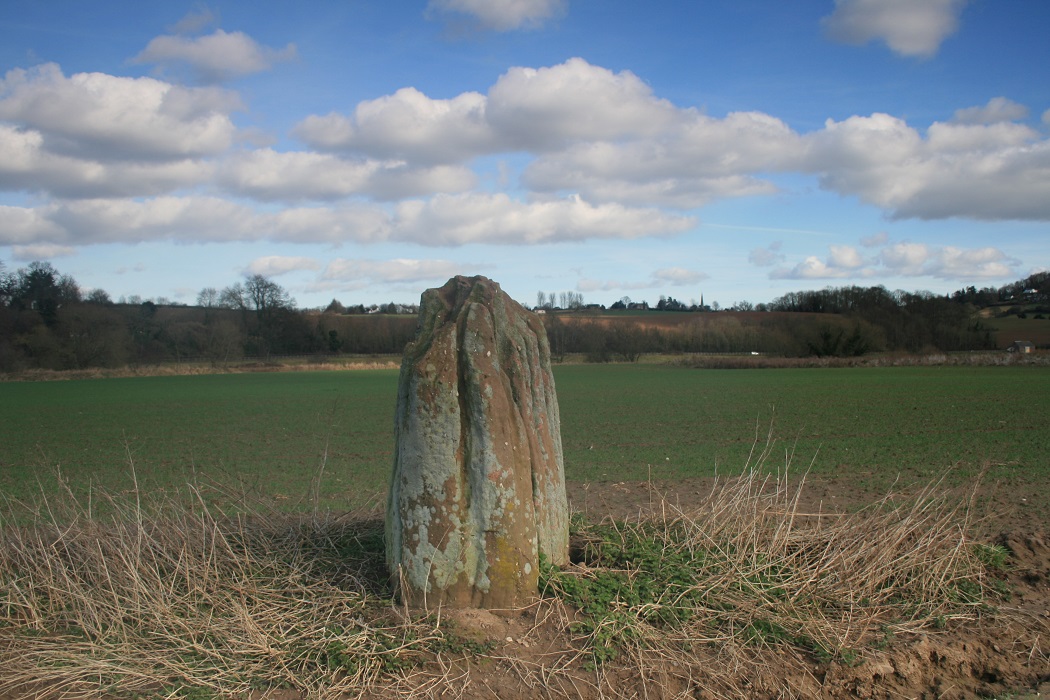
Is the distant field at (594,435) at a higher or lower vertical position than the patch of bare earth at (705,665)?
lower

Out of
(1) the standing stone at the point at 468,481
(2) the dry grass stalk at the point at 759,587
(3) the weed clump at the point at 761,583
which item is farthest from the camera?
(1) the standing stone at the point at 468,481

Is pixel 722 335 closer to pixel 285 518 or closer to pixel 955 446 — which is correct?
pixel 955 446

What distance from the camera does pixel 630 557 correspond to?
5.91 meters

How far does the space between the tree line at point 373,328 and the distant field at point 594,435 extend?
3276cm

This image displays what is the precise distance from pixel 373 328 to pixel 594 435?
3034 inches

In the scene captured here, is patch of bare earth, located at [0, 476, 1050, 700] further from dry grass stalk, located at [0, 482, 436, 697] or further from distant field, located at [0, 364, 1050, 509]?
distant field, located at [0, 364, 1050, 509]

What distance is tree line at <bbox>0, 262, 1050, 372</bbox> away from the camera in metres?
74.3

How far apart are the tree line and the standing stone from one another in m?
75.7

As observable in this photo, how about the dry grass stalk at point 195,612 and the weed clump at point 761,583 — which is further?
the weed clump at point 761,583

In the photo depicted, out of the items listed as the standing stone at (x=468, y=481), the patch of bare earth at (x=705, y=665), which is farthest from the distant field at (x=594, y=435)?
the patch of bare earth at (x=705, y=665)

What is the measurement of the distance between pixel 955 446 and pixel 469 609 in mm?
15487

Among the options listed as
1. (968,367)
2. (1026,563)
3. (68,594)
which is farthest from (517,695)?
(968,367)

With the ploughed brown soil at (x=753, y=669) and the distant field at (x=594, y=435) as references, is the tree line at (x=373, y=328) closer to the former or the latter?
the distant field at (x=594, y=435)

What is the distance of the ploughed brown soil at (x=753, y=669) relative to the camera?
14.6 feet
